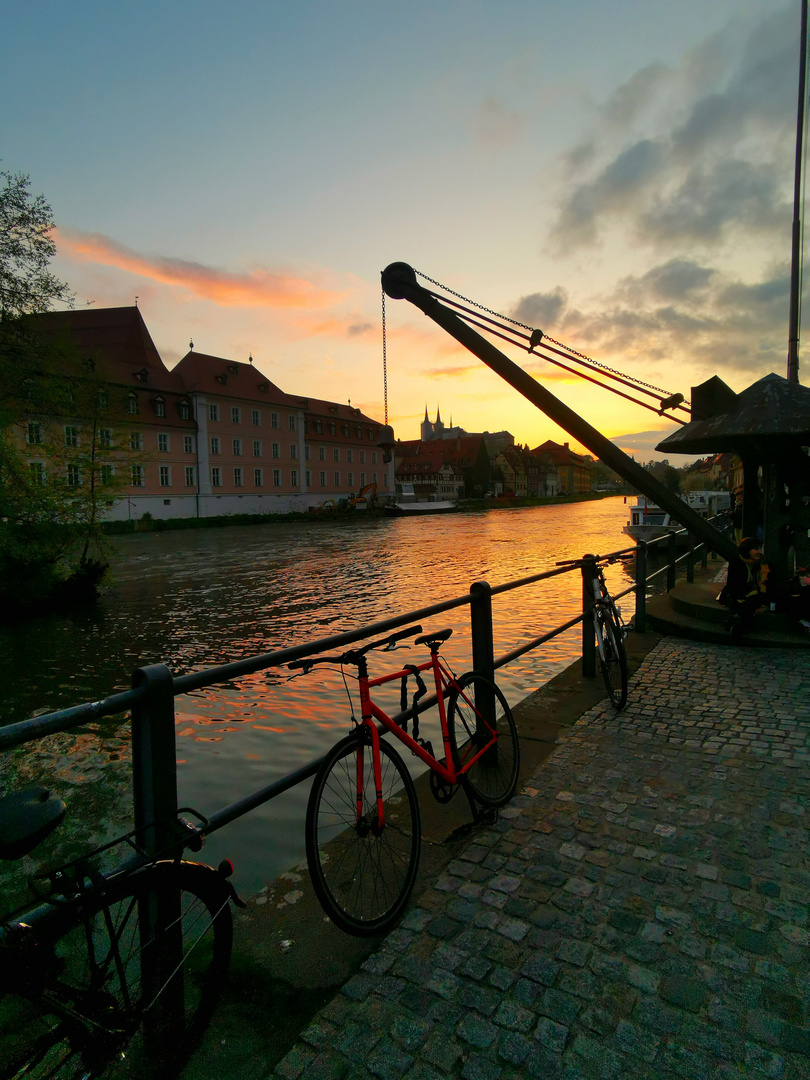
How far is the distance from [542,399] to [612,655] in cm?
509

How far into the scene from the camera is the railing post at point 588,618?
6.35m

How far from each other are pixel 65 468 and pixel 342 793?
2142 cm

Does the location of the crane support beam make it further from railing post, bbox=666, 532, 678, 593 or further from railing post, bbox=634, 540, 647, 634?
railing post, bbox=634, 540, 647, 634

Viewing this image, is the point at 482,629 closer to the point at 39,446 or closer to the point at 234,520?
the point at 39,446

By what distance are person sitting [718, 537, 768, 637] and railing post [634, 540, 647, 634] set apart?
111 cm

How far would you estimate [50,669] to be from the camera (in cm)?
1200

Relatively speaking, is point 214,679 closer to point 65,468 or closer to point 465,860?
point 465,860

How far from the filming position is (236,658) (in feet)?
37.3

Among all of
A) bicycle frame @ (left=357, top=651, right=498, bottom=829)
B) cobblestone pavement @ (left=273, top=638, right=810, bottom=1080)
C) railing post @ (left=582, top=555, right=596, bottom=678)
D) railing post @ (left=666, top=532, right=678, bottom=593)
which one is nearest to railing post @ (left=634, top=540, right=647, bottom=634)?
railing post @ (left=666, top=532, right=678, bottom=593)

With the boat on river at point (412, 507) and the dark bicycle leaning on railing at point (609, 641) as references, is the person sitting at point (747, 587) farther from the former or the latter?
the boat on river at point (412, 507)

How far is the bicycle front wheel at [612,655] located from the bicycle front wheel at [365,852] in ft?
10.6

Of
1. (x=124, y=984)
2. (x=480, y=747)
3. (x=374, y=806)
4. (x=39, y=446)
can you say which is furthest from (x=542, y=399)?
(x=39, y=446)

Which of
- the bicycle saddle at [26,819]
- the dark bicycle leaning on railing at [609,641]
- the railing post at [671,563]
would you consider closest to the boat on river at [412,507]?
the railing post at [671,563]

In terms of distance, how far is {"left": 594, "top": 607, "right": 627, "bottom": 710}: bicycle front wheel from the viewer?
588cm
